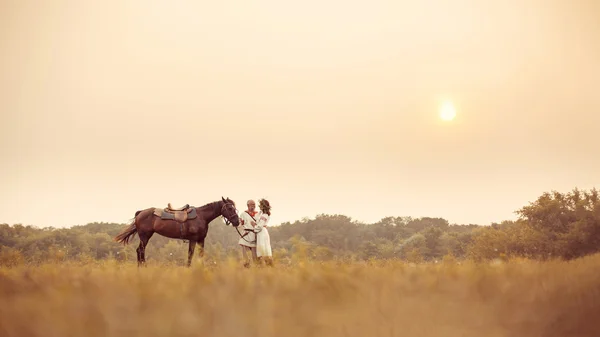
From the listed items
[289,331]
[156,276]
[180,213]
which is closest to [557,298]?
[289,331]

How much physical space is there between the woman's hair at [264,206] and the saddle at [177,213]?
342 centimetres

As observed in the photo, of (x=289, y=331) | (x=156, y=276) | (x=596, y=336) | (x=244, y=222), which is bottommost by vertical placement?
(x=596, y=336)

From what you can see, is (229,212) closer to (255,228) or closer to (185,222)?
(185,222)

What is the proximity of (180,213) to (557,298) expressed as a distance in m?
13.8

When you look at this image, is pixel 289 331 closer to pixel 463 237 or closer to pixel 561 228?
pixel 561 228

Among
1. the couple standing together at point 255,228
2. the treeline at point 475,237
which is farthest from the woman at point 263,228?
the treeline at point 475,237

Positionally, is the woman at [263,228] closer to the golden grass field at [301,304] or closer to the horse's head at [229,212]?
the horse's head at [229,212]

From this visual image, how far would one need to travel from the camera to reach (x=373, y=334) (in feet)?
16.9

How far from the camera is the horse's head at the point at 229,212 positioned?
17922mm

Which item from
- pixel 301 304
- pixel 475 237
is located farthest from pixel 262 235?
pixel 475 237

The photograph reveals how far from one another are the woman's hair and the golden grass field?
8.60m

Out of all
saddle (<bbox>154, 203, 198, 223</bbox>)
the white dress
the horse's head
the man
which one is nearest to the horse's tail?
saddle (<bbox>154, 203, 198, 223</bbox>)

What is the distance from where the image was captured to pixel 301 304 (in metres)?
5.45

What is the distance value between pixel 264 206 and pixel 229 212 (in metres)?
2.09
